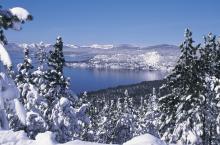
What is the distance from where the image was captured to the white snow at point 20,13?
23.1ft

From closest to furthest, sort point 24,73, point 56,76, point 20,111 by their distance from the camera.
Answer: point 20,111, point 24,73, point 56,76

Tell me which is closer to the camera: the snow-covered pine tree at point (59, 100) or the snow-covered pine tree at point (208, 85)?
the snow-covered pine tree at point (59, 100)

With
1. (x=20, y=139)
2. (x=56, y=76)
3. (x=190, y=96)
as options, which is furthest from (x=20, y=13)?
(x=190, y=96)

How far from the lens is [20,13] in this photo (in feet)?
23.4

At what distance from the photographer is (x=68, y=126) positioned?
30703 mm

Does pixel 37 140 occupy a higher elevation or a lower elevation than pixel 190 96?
higher

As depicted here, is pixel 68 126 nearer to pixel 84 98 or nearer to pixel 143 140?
pixel 143 140

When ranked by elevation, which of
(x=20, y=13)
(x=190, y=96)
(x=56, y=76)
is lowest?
(x=190, y=96)

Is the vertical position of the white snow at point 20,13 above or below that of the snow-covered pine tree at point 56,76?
above

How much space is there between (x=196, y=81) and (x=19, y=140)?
2665cm

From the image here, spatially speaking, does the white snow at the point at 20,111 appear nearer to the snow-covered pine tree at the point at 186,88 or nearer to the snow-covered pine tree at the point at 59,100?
the snow-covered pine tree at the point at 59,100

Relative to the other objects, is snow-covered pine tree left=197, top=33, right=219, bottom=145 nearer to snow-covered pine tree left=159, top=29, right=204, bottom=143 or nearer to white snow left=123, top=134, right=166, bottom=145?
snow-covered pine tree left=159, top=29, right=204, bottom=143

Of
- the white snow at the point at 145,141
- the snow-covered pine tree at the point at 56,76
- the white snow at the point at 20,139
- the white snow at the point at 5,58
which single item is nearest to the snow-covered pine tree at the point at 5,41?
the white snow at the point at 5,58

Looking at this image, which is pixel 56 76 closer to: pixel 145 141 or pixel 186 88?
pixel 186 88
